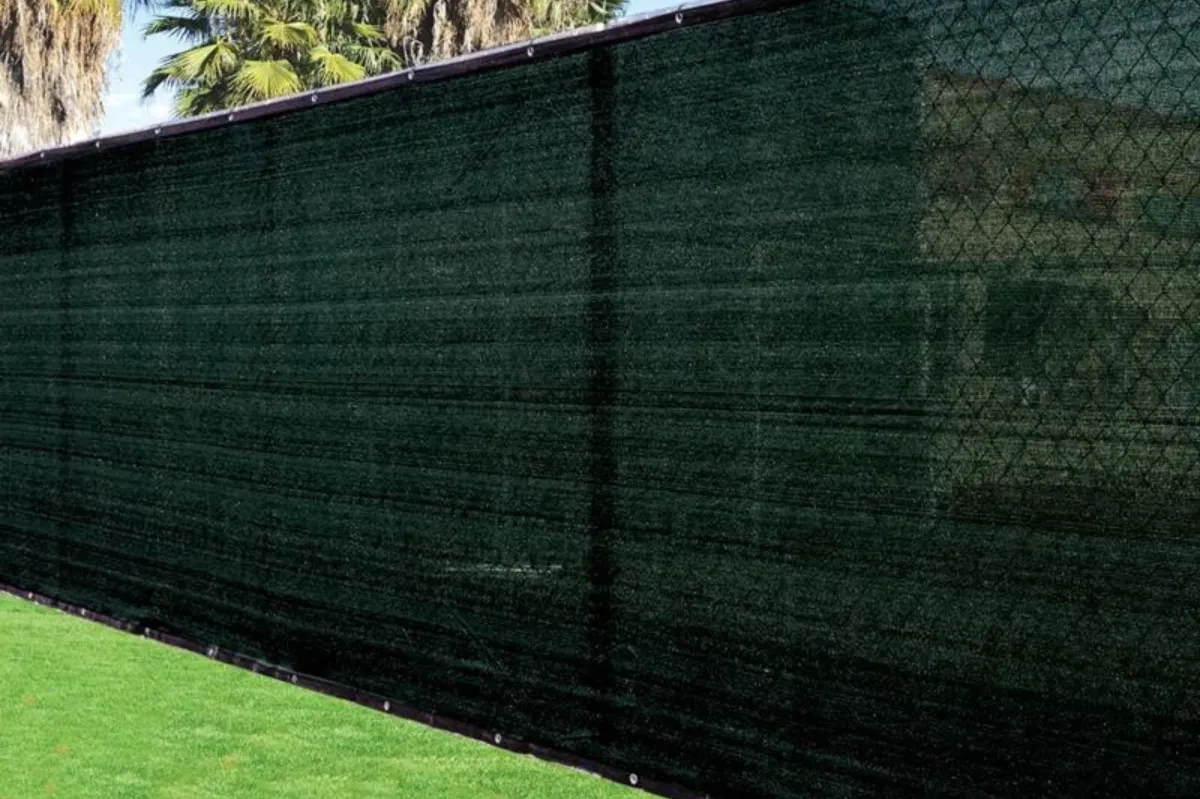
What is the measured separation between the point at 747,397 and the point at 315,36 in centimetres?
2286

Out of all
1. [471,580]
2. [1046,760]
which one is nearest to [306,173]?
[471,580]

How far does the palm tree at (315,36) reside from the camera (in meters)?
24.9

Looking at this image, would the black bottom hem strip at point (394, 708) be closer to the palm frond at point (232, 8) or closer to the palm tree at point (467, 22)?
the palm tree at point (467, 22)

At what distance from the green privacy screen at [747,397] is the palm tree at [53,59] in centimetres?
1990

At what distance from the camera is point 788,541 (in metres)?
3.49

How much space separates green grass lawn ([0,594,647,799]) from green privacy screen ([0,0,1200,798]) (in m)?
0.45

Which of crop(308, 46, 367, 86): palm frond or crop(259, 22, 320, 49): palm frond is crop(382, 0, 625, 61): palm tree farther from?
crop(259, 22, 320, 49): palm frond

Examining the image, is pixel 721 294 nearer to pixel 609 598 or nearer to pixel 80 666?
pixel 609 598

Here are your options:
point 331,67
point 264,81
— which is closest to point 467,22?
point 331,67

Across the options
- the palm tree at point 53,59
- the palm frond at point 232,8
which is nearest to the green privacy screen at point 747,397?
the palm tree at point 53,59

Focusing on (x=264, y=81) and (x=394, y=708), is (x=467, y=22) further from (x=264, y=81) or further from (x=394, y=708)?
(x=394, y=708)

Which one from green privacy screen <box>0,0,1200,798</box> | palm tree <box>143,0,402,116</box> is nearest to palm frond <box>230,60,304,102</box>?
palm tree <box>143,0,402,116</box>

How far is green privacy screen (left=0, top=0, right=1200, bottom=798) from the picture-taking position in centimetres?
296

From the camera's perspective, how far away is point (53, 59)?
950 inches
